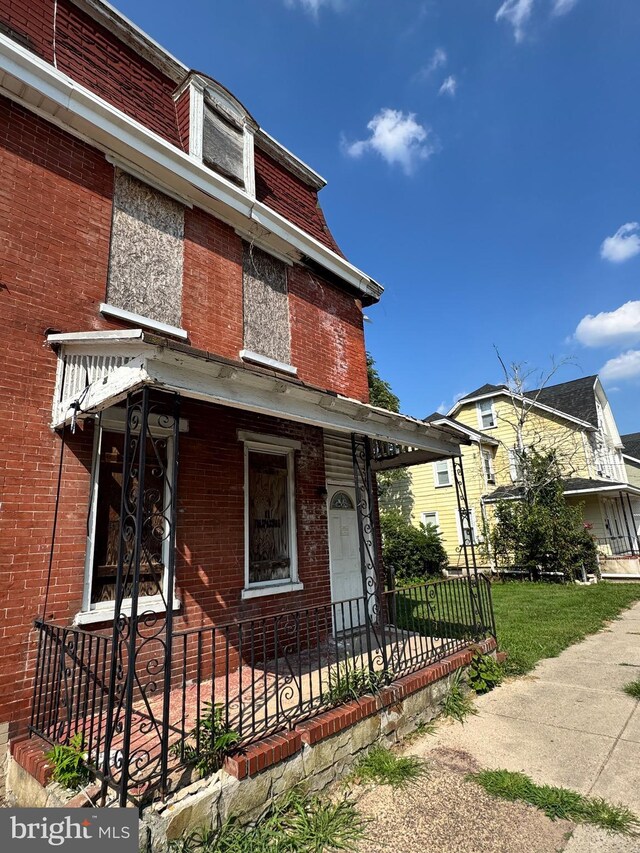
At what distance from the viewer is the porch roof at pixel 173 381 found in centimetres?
367

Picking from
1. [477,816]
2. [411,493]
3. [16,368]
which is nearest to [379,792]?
[477,816]

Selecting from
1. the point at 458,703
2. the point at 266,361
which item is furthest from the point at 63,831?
the point at 266,361

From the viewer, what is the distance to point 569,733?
5.10 m

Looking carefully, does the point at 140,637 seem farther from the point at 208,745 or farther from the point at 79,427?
the point at 79,427

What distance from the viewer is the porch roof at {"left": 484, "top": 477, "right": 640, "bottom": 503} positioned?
19.8m

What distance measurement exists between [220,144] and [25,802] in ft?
28.4

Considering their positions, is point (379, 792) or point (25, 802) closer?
point (25, 802)

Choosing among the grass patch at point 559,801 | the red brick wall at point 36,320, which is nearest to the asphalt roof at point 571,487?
the grass patch at point 559,801

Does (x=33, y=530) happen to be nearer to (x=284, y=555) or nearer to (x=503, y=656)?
(x=284, y=555)

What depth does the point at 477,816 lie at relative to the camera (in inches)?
147

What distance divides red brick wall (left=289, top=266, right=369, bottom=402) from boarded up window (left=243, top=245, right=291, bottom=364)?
0.62ft

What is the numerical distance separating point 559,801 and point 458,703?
7.21 ft

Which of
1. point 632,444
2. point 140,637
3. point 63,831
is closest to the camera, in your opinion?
point 63,831

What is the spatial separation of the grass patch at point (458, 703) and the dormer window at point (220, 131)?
8.08 meters
